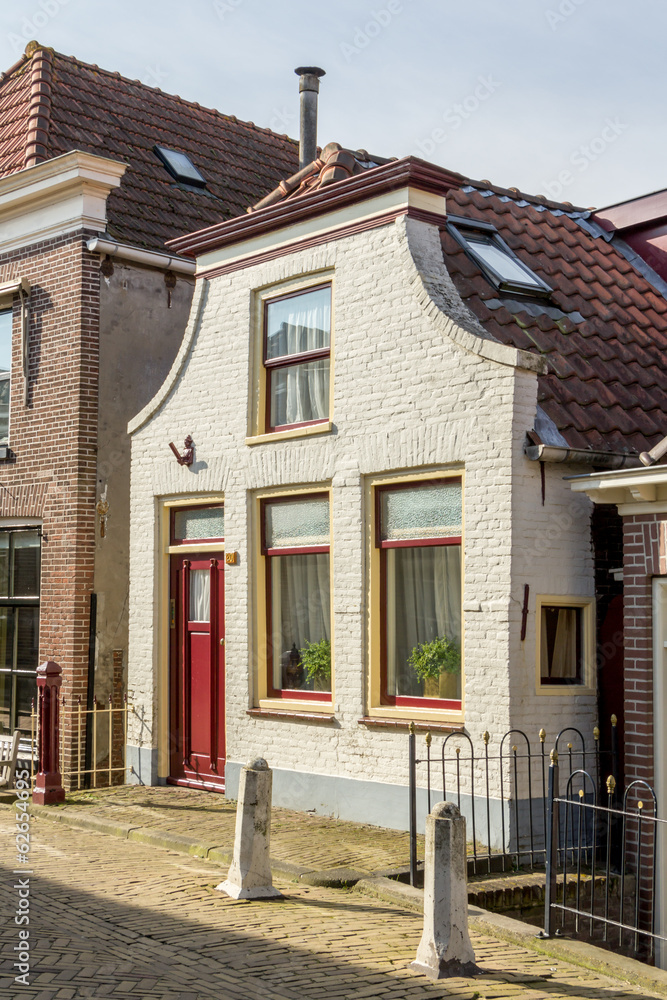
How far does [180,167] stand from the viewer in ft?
53.1

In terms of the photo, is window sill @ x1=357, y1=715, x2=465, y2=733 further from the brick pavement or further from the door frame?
the door frame

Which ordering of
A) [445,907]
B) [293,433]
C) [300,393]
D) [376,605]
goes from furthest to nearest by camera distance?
[300,393]
[293,433]
[376,605]
[445,907]

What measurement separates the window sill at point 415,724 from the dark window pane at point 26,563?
5.59 metres

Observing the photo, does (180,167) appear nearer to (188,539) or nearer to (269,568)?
(188,539)

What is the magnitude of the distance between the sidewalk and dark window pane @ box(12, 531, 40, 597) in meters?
2.95

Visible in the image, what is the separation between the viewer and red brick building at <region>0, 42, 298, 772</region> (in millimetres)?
13562

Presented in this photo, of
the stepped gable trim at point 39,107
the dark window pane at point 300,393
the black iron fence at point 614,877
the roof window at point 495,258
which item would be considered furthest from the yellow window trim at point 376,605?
the stepped gable trim at point 39,107

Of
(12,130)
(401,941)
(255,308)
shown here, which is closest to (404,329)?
(255,308)

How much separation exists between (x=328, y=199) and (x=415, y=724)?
5.15 m

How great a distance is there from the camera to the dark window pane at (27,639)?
14.1 metres

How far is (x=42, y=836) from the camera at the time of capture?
10.4 m

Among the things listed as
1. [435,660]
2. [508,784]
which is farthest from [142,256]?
[508,784]

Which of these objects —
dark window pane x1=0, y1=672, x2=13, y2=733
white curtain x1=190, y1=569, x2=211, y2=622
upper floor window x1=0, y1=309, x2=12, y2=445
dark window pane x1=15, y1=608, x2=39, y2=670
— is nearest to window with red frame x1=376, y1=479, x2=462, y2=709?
white curtain x1=190, y1=569, x2=211, y2=622

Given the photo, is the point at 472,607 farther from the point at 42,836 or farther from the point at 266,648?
the point at 42,836
